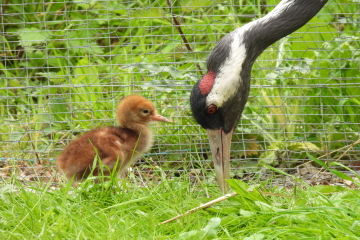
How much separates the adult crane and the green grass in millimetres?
393

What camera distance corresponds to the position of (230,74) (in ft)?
12.2

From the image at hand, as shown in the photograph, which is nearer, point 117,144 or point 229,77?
point 229,77

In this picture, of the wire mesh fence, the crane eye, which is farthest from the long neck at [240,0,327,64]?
the wire mesh fence

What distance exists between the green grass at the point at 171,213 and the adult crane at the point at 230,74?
393 mm

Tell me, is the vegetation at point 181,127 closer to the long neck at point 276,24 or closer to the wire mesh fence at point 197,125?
the wire mesh fence at point 197,125

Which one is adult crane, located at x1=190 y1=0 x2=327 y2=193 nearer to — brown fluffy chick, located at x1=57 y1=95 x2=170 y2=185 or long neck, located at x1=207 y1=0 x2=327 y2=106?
long neck, located at x1=207 y1=0 x2=327 y2=106

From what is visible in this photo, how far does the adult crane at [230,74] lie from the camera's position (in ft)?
12.2

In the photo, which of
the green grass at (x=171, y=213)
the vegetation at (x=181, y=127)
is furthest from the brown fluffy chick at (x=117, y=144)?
the green grass at (x=171, y=213)

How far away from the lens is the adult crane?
3705mm

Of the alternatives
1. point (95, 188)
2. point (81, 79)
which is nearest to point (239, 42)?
point (95, 188)

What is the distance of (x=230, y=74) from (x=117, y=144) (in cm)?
94

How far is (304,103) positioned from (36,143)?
2.24m

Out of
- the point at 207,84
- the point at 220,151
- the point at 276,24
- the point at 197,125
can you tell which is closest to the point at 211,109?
the point at 207,84

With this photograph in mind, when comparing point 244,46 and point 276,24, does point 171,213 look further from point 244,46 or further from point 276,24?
point 276,24
